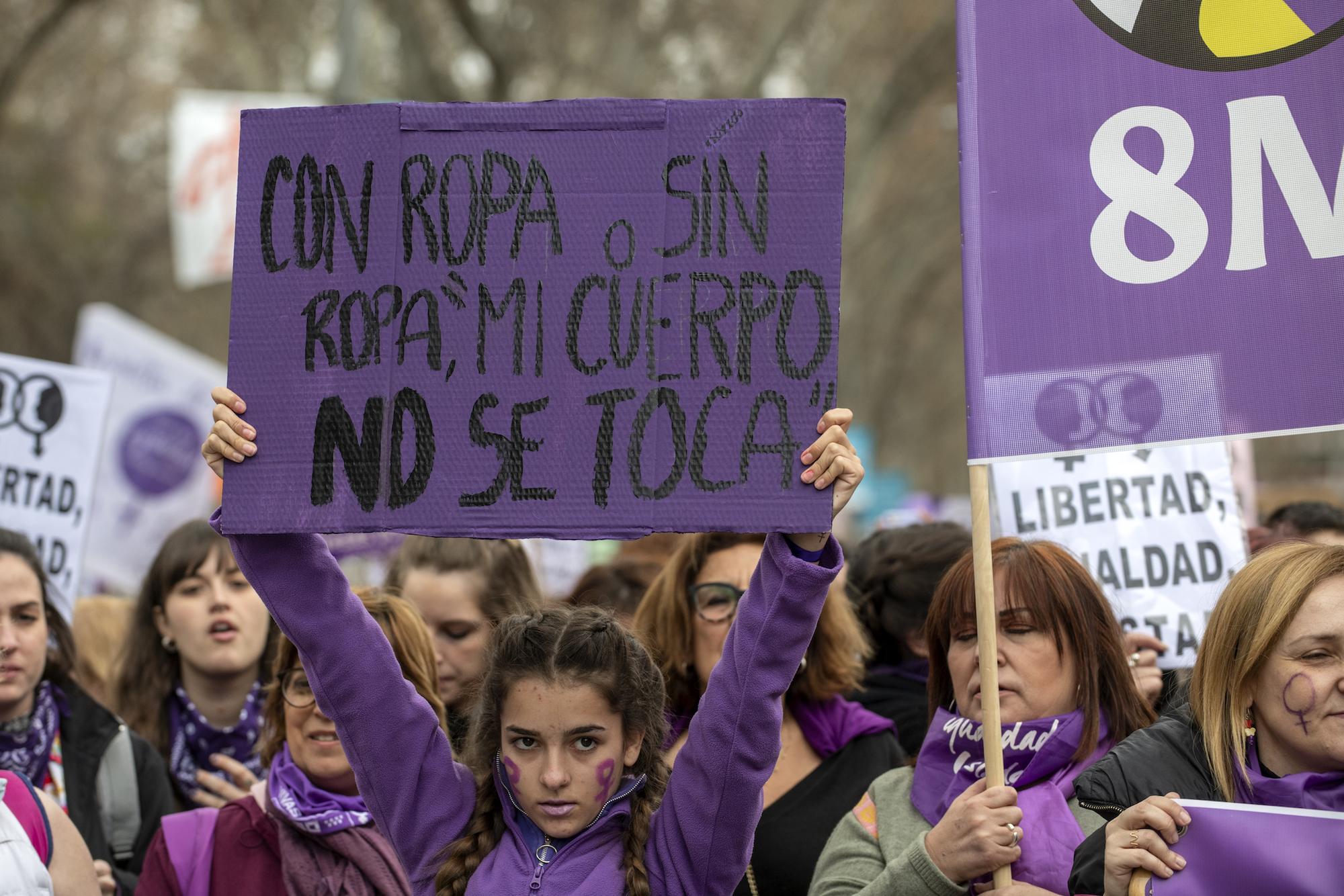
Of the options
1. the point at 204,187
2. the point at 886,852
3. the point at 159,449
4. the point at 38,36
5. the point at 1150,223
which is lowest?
the point at 886,852

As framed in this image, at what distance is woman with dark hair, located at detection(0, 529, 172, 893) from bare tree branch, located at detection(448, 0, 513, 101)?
36.0 feet

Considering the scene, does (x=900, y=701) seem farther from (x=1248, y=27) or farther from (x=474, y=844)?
(x=1248, y=27)

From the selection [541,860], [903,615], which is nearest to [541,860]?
[541,860]

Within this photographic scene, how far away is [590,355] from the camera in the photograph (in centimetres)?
283

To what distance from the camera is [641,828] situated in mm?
2969

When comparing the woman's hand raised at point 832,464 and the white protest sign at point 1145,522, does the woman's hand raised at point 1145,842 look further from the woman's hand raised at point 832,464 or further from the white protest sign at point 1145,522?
the white protest sign at point 1145,522

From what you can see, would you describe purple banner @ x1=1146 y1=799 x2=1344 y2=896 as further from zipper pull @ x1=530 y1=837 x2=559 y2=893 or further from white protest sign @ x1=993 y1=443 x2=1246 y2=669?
white protest sign @ x1=993 y1=443 x2=1246 y2=669

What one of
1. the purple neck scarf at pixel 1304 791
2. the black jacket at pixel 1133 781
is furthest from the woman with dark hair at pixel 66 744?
the purple neck scarf at pixel 1304 791

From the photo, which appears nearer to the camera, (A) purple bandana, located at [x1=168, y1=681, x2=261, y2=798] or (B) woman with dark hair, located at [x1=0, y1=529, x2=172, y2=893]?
(B) woman with dark hair, located at [x1=0, y1=529, x2=172, y2=893]

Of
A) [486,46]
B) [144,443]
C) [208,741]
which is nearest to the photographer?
[208,741]

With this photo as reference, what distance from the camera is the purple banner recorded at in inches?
103

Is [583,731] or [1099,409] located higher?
[1099,409]

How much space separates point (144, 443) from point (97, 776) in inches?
159

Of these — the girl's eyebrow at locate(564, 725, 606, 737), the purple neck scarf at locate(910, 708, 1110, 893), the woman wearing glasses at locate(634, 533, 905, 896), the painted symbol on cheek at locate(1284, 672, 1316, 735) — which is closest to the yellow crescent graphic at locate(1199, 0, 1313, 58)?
Answer: the painted symbol on cheek at locate(1284, 672, 1316, 735)
